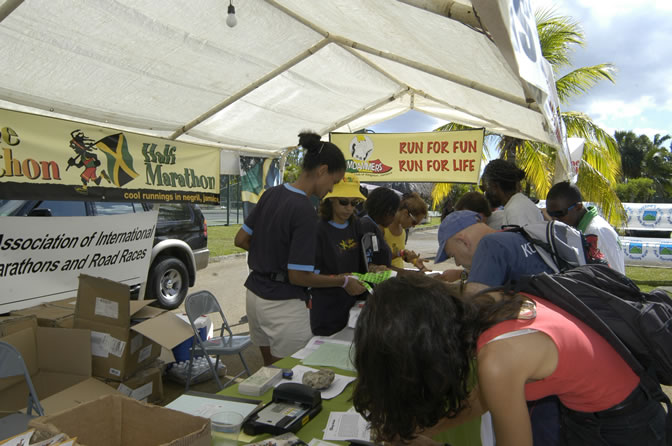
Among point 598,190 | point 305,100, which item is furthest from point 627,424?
point 598,190

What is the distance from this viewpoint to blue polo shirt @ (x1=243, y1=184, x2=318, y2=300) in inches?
87.1

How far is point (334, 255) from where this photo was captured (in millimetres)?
2750

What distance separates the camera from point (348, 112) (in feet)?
14.9

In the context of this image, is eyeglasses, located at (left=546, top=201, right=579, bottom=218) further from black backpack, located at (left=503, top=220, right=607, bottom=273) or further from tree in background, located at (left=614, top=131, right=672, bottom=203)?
tree in background, located at (left=614, top=131, right=672, bottom=203)

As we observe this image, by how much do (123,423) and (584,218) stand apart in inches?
112

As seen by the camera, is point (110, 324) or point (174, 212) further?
point (174, 212)

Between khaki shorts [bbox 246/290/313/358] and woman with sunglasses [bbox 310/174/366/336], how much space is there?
0.32m

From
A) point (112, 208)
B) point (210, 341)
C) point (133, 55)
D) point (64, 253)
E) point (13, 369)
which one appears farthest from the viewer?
point (112, 208)

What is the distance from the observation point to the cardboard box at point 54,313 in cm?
295

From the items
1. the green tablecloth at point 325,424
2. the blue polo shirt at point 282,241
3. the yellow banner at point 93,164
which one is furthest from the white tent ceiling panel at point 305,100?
the green tablecloth at point 325,424

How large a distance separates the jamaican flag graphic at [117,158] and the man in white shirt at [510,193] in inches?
118

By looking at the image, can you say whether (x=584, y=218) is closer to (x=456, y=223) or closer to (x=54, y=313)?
(x=456, y=223)

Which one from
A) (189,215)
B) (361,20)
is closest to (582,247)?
(361,20)

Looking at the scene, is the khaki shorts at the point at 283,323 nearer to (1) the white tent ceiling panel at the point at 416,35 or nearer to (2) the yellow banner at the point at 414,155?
(1) the white tent ceiling panel at the point at 416,35
